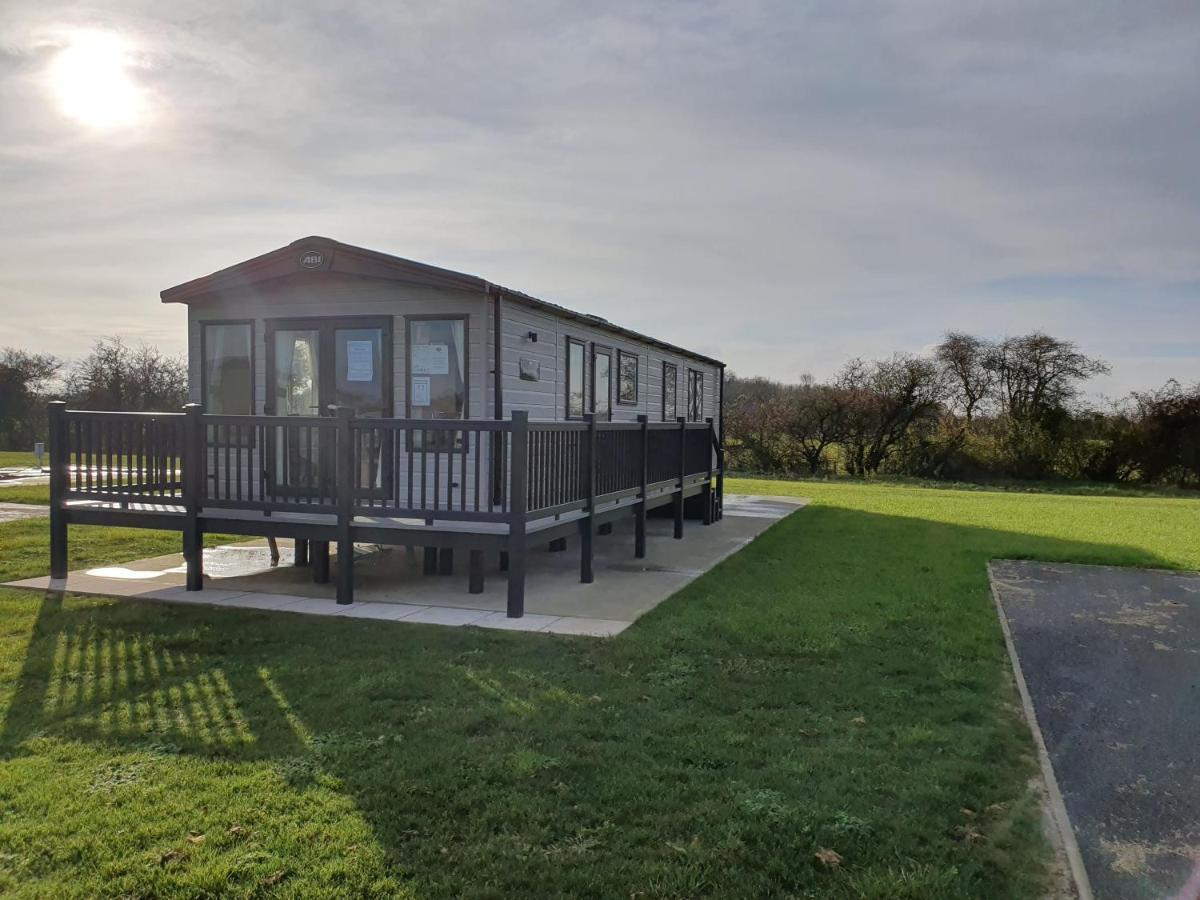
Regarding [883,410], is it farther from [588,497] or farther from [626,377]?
[588,497]

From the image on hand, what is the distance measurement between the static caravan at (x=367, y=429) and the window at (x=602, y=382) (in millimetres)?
828

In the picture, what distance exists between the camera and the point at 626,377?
11070 mm

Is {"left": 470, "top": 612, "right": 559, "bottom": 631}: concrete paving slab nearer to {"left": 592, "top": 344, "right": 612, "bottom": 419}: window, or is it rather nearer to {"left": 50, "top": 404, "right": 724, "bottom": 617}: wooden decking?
{"left": 50, "top": 404, "right": 724, "bottom": 617}: wooden decking

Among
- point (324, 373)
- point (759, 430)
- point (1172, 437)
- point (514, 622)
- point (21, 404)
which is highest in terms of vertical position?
point (21, 404)

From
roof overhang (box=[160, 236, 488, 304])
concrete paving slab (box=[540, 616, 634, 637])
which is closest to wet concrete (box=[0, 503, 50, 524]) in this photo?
roof overhang (box=[160, 236, 488, 304])

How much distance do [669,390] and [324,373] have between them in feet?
20.8

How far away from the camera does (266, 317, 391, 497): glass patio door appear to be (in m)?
7.66

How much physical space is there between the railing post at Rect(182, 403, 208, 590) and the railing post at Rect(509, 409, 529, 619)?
2.60 meters

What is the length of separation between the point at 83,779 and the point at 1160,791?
4056 mm

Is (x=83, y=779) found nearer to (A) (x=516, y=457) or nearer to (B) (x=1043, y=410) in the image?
(A) (x=516, y=457)

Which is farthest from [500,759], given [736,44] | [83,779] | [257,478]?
[736,44]

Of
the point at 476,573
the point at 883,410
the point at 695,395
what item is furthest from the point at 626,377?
the point at 883,410

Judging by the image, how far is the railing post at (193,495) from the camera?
675 cm

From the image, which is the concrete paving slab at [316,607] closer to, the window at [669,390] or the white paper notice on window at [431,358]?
the white paper notice on window at [431,358]
